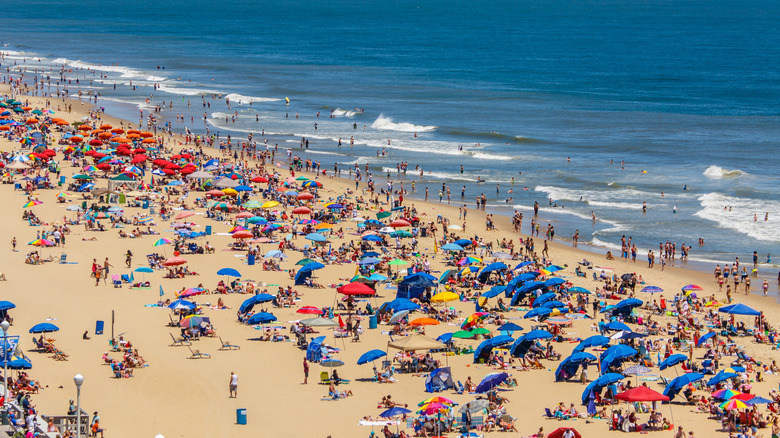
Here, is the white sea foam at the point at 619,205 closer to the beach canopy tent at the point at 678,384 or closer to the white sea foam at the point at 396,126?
the white sea foam at the point at 396,126

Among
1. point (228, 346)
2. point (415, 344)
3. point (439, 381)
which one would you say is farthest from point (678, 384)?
point (228, 346)

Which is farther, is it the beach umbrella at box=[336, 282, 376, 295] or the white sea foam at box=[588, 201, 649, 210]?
the white sea foam at box=[588, 201, 649, 210]

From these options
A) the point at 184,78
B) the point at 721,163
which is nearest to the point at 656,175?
the point at 721,163

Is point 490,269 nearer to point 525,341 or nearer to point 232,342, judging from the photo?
point 525,341

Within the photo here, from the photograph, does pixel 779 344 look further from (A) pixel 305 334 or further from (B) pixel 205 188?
(B) pixel 205 188

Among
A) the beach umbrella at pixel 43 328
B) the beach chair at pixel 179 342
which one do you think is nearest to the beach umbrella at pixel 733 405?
the beach chair at pixel 179 342

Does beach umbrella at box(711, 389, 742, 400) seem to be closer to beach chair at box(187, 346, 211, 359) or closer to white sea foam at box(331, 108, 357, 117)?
beach chair at box(187, 346, 211, 359)

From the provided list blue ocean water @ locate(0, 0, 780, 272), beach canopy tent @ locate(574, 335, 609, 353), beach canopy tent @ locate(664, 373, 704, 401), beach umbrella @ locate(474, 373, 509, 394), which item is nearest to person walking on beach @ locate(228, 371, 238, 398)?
beach umbrella @ locate(474, 373, 509, 394)
